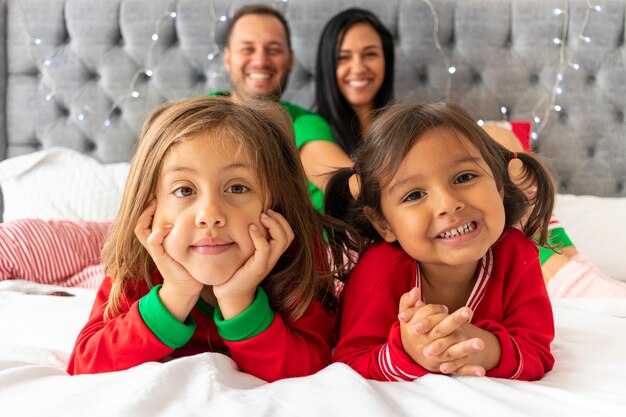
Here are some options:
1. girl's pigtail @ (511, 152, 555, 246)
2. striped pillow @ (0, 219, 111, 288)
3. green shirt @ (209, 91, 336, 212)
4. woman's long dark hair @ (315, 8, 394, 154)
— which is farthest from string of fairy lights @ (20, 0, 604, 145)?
girl's pigtail @ (511, 152, 555, 246)

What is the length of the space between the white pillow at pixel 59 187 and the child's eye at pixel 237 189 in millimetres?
1432

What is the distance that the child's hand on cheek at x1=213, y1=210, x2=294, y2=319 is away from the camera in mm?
1055

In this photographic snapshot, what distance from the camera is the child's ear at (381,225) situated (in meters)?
1.24

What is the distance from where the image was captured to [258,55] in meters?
2.53

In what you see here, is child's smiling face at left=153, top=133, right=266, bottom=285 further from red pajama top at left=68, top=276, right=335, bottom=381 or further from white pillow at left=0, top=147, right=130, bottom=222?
white pillow at left=0, top=147, right=130, bottom=222

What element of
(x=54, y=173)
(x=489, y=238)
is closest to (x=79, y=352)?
(x=489, y=238)

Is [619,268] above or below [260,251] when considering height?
below

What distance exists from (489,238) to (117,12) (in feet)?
7.09

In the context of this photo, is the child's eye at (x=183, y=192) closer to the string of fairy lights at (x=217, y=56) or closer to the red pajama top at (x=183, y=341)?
the red pajama top at (x=183, y=341)

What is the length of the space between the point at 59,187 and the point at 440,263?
1683mm

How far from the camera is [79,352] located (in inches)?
44.5

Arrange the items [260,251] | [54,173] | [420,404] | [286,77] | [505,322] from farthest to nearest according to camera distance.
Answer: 1. [286,77]
2. [54,173]
3. [505,322]
4. [260,251]
5. [420,404]

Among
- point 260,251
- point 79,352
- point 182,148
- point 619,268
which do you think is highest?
point 182,148

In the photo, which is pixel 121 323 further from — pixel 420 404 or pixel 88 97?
pixel 88 97
